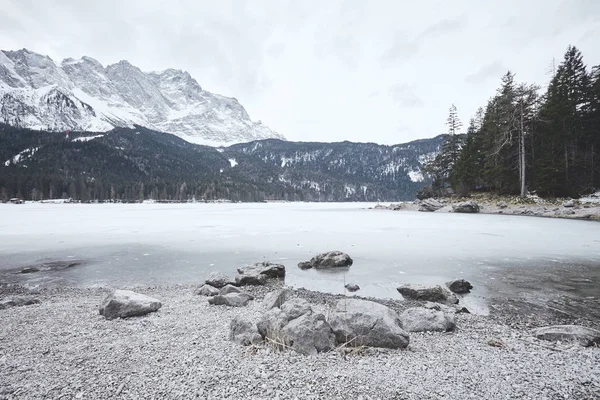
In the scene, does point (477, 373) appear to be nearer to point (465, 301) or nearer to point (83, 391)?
point (465, 301)

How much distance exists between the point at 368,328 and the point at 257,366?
2327 mm

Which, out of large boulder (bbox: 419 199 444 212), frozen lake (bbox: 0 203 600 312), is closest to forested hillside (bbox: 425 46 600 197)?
large boulder (bbox: 419 199 444 212)

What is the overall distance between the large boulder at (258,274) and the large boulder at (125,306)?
395 centimetres

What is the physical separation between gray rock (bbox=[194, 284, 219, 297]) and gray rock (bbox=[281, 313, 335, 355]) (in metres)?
4.91

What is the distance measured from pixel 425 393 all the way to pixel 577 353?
11.7ft

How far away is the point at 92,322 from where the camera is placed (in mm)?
7418

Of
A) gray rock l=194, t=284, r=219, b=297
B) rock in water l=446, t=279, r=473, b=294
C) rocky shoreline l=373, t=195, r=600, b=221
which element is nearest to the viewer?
gray rock l=194, t=284, r=219, b=297

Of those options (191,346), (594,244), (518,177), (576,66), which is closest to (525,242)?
(594,244)

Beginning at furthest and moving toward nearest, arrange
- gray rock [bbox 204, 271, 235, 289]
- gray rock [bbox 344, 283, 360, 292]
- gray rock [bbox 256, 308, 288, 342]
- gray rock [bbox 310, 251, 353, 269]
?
gray rock [bbox 310, 251, 353, 269] < gray rock [bbox 204, 271, 235, 289] < gray rock [bbox 344, 283, 360, 292] < gray rock [bbox 256, 308, 288, 342]

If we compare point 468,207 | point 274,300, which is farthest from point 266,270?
point 468,207

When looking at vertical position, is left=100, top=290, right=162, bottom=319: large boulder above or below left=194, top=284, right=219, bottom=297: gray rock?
above

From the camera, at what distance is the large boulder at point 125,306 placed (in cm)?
770

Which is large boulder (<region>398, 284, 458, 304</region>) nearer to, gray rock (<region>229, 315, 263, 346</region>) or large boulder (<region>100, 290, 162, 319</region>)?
gray rock (<region>229, 315, 263, 346</region>)

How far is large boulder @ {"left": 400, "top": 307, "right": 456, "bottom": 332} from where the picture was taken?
23.0ft
